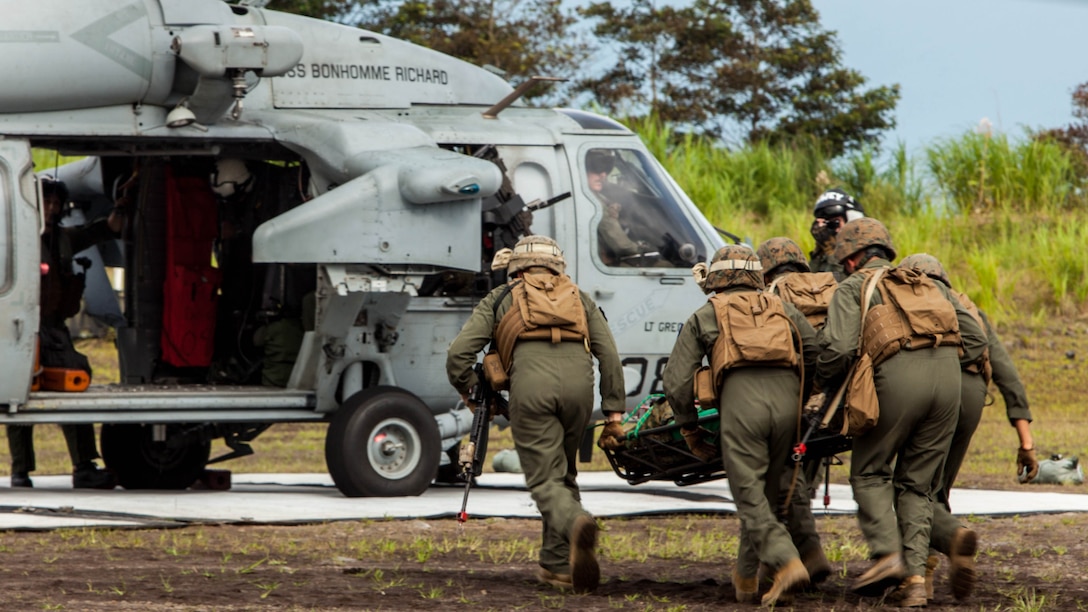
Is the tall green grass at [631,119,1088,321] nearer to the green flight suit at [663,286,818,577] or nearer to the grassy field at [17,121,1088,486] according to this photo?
the grassy field at [17,121,1088,486]

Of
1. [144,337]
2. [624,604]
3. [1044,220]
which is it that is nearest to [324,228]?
[144,337]

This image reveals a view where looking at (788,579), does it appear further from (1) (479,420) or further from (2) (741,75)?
(2) (741,75)

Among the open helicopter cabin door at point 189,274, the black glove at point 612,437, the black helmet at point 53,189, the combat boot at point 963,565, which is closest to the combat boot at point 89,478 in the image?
the open helicopter cabin door at point 189,274

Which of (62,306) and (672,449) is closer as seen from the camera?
(672,449)

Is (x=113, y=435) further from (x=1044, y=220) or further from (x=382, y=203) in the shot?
(x=1044, y=220)

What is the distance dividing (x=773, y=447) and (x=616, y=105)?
2351cm

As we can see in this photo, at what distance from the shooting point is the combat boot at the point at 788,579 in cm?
669

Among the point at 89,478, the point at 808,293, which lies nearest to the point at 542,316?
the point at 808,293

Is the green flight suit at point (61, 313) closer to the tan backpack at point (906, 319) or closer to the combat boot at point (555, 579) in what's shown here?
the combat boot at point (555, 579)

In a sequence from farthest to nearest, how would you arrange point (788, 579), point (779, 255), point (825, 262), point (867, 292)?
point (825, 262) < point (779, 255) < point (867, 292) < point (788, 579)

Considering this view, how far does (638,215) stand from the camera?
475 inches

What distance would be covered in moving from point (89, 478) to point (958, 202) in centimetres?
1660

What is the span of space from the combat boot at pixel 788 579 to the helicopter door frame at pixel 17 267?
18.3 feet

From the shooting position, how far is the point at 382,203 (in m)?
10.7
